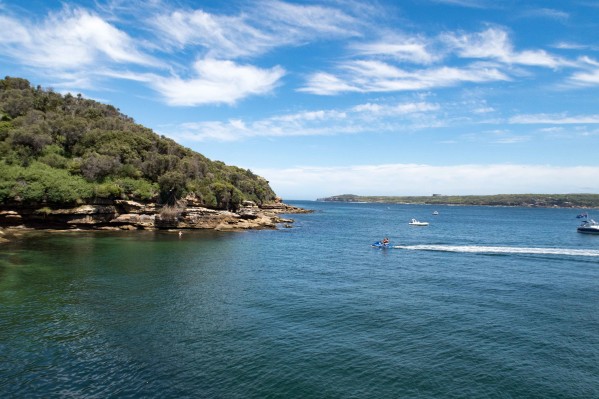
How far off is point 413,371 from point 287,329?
8665 mm

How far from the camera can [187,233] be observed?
73.4 meters

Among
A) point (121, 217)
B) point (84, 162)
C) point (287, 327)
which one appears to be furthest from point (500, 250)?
point (84, 162)

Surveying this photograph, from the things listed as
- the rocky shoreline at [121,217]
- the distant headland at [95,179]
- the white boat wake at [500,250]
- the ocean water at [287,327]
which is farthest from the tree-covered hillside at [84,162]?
the white boat wake at [500,250]

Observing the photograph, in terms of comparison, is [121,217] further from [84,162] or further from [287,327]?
[287,327]

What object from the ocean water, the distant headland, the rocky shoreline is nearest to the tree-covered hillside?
the distant headland

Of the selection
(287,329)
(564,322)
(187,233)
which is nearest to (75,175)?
(187,233)

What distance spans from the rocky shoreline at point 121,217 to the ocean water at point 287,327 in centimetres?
1975

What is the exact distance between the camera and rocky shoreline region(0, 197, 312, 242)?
211 ft

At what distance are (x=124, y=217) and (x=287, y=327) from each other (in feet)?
189

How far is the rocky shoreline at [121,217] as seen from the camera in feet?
211

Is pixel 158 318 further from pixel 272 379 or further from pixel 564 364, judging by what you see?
pixel 564 364

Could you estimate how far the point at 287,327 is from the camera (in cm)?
2553

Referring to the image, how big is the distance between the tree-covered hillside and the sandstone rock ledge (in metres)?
1.80

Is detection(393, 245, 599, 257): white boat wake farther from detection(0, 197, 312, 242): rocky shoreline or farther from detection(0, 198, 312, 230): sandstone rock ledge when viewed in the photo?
detection(0, 197, 312, 242): rocky shoreline
